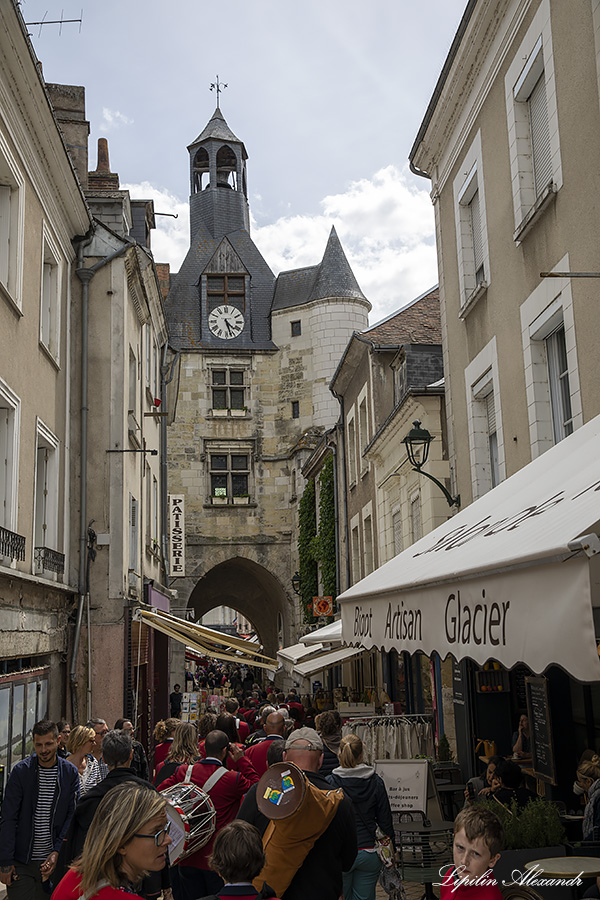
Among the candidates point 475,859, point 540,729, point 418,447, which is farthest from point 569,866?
point 418,447

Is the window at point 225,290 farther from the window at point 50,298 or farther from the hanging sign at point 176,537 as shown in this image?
the window at point 50,298

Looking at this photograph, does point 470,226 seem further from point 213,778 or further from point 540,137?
point 213,778

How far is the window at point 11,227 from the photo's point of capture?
9492 millimetres

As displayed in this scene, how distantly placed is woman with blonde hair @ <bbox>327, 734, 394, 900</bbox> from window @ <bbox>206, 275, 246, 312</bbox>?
31378 mm

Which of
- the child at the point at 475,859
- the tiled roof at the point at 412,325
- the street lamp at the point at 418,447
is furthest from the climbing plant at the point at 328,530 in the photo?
the child at the point at 475,859

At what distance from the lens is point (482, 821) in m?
3.37

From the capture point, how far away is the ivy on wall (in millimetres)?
23328

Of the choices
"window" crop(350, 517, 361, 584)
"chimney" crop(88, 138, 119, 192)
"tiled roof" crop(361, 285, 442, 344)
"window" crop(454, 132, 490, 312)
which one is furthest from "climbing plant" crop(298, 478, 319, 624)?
"window" crop(454, 132, 490, 312)

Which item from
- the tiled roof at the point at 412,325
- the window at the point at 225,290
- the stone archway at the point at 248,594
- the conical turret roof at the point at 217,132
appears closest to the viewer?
the tiled roof at the point at 412,325

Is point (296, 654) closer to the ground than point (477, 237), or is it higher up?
closer to the ground

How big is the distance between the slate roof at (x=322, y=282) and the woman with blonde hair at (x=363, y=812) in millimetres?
29945

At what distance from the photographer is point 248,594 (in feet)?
132

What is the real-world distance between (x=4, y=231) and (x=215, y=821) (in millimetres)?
6837

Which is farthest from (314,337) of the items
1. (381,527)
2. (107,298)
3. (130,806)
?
(130,806)
